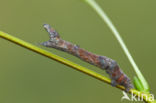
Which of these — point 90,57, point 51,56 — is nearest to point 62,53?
point 90,57

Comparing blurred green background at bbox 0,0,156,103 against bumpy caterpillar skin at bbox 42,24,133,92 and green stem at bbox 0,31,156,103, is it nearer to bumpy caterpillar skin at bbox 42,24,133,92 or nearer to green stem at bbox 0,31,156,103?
bumpy caterpillar skin at bbox 42,24,133,92

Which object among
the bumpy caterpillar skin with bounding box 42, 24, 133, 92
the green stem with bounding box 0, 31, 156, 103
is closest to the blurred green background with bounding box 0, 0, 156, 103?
the bumpy caterpillar skin with bounding box 42, 24, 133, 92

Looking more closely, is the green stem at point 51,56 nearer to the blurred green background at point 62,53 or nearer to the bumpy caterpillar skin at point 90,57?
the bumpy caterpillar skin at point 90,57

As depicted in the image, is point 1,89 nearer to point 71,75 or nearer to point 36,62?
point 36,62

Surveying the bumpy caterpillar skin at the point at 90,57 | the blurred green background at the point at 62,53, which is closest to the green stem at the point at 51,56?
the bumpy caterpillar skin at the point at 90,57

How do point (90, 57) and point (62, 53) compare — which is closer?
point (90, 57)

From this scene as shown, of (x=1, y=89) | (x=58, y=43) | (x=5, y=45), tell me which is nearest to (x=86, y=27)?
(x=5, y=45)

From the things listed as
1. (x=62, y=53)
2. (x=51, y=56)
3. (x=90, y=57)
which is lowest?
(x=51, y=56)

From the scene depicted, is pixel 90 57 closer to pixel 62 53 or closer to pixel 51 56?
pixel 51 56
